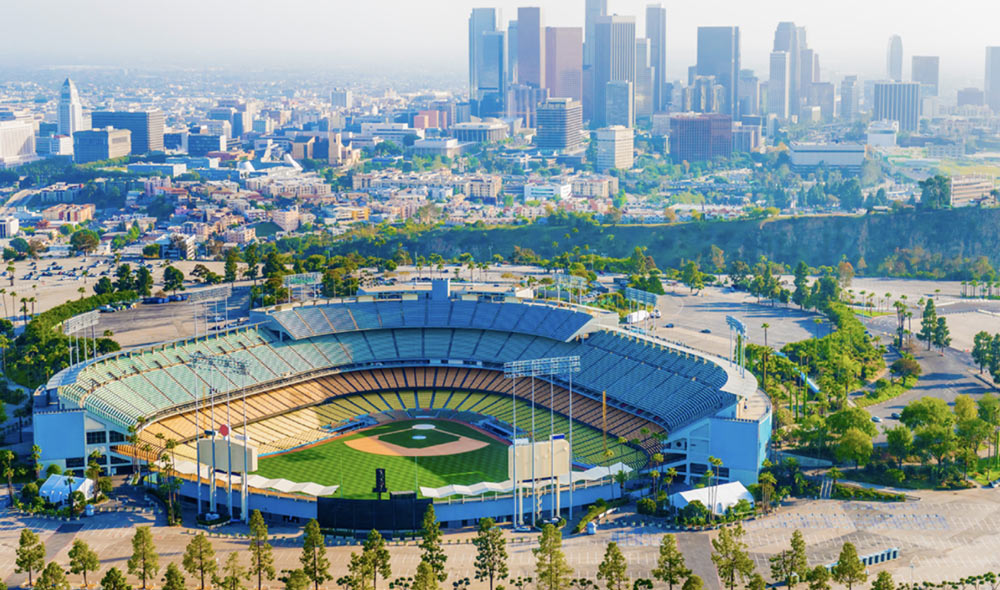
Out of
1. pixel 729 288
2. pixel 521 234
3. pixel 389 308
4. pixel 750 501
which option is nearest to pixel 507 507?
pixel 750 501

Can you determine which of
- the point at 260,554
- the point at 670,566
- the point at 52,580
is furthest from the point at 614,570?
the point at 52,580

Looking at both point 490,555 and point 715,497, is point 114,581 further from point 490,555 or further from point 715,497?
point 715,497

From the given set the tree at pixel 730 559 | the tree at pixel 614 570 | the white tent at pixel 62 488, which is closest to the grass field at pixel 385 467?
the white tent at pixel 62 488

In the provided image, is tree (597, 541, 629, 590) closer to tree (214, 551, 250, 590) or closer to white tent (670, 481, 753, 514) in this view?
white tent (670, 481, 753, 514)

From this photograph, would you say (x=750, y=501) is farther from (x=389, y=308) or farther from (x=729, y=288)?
(x=729, y=288)

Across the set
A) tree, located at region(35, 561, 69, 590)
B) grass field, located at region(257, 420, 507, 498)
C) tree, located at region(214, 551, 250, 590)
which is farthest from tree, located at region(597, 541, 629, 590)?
tree, located at region(35, 561, 69, 590)

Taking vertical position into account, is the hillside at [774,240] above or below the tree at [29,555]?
above

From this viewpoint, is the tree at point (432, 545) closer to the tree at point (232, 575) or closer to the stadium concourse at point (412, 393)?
the stadium concourse at point (412, 393)
